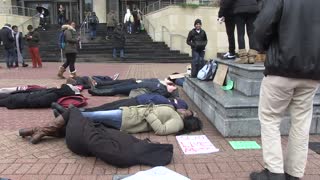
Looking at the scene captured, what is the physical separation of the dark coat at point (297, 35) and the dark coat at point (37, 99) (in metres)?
5.05

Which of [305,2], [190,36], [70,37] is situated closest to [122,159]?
[305,2]

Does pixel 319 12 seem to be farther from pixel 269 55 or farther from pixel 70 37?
pixel 70 37

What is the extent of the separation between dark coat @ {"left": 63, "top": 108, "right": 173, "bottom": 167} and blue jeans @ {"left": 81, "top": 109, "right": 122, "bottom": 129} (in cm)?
66

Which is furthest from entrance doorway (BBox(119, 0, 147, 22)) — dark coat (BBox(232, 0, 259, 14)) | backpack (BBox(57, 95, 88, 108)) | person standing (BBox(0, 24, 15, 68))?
dark coat (BBox(232, 0, 259, 14))

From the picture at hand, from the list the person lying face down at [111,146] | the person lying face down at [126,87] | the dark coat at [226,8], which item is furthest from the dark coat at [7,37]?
the person lying face down at [111,146]

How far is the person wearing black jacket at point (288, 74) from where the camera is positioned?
11.4 ft

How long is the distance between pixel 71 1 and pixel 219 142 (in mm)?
34173

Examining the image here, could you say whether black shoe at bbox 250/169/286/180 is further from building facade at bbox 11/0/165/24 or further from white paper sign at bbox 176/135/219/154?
building facade at bbox 11/0/165/24

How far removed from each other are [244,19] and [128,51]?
16536 millimetres

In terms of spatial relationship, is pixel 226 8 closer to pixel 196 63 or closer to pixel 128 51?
pixel 196 63

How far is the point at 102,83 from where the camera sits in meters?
9.82

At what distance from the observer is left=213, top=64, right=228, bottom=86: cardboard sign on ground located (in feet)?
24.8

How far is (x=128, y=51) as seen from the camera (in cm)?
2373

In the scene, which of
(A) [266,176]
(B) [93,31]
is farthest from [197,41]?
(B) [93,31]
